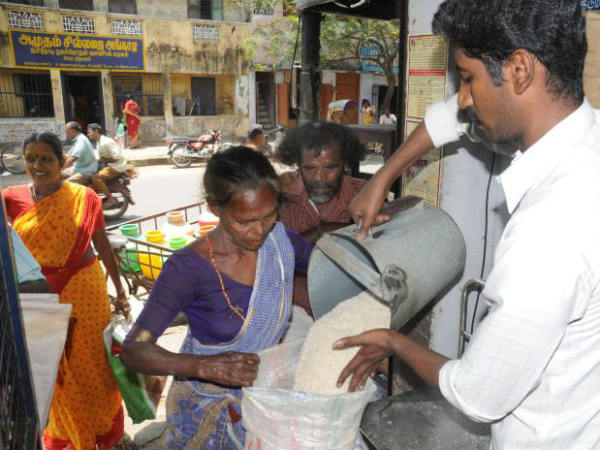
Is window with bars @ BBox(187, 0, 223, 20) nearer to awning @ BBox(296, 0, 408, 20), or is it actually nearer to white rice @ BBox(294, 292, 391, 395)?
awning @ BBox(296, 0, 408, 20)

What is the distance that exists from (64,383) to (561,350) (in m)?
2.60

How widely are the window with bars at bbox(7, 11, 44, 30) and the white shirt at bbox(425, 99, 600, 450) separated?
1721 cm

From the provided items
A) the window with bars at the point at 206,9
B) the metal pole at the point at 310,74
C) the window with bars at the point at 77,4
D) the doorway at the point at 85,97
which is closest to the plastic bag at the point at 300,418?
the metal pole at the point at 310,74

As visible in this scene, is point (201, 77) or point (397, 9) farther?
point (201, 77)

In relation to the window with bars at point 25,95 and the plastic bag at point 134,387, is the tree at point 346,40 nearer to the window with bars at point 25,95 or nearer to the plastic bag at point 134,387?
the window with bars at point 25,95

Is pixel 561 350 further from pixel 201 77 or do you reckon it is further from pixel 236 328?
pixel 201 77

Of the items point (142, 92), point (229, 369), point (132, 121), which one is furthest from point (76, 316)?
point (142, 92)

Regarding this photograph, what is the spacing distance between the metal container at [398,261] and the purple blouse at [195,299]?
0.33 meters

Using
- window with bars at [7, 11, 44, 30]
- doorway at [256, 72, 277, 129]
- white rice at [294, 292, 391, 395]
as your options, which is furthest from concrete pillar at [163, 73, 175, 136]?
white rice at [294, 292, 391, 395]

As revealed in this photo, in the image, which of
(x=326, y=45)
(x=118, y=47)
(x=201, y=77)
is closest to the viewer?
(x=326, y=45)

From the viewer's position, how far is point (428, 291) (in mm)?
1714

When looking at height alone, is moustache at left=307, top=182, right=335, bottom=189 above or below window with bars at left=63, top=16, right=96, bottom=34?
below

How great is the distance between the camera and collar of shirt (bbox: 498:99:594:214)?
3.48ft

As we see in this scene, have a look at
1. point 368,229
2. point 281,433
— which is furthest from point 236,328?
point 368,229
